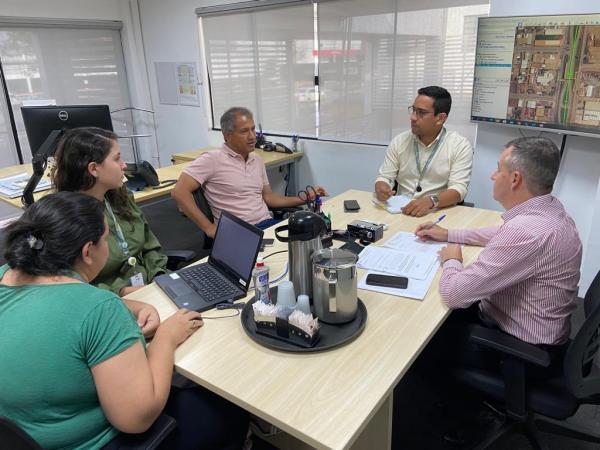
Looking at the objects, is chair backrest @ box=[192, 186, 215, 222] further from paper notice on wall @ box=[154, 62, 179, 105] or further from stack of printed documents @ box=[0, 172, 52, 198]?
paper notice on wall @ box=[154, 62, 179, 105]

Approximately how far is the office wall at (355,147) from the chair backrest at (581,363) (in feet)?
5.97

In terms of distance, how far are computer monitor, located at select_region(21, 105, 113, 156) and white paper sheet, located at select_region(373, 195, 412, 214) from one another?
1.79m

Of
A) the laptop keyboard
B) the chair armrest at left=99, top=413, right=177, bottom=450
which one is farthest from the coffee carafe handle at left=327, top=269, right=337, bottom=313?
the chair armrest at left=99, top=413, right=177, bottom=450

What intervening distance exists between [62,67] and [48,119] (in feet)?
8.50

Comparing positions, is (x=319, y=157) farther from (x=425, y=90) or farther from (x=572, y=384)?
(x=572, y=384)

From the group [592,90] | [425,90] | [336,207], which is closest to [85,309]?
[336,207]

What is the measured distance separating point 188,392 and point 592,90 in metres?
2.67

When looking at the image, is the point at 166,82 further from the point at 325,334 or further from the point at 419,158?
the point at 325,334

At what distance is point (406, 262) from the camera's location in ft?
5.65

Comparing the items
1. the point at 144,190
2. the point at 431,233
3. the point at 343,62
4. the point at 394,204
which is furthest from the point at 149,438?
the point at 343,62

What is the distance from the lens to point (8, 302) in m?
1.01

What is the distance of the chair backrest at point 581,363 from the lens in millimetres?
1263

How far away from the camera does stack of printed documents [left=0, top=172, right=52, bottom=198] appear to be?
9.27 feet

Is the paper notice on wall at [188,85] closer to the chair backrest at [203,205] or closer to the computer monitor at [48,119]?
the computer monitor at [48,119]
